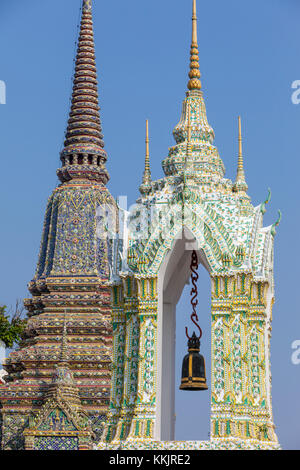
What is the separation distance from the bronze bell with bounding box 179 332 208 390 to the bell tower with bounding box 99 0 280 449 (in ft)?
1.54

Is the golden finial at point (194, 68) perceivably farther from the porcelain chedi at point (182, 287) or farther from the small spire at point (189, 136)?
the small spire at point (189, 136)

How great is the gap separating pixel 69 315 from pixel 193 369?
23.2 metres

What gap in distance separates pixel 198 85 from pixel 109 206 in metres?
23.1

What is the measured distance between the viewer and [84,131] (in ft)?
158

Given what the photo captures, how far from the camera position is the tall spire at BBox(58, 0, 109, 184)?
4756 centimetres

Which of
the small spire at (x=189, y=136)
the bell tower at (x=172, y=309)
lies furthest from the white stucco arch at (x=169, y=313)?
the small spire at (x=189, y=136)

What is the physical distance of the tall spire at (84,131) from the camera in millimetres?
47562

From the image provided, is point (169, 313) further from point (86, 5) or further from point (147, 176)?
point (86, 5)

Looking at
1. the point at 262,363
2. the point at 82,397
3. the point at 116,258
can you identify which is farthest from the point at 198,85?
the point at 82,397

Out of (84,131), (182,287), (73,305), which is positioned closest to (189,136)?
(182,287)

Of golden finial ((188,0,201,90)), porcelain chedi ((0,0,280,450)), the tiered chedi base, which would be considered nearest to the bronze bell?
porcelain chedi ((0,0,280,450))
